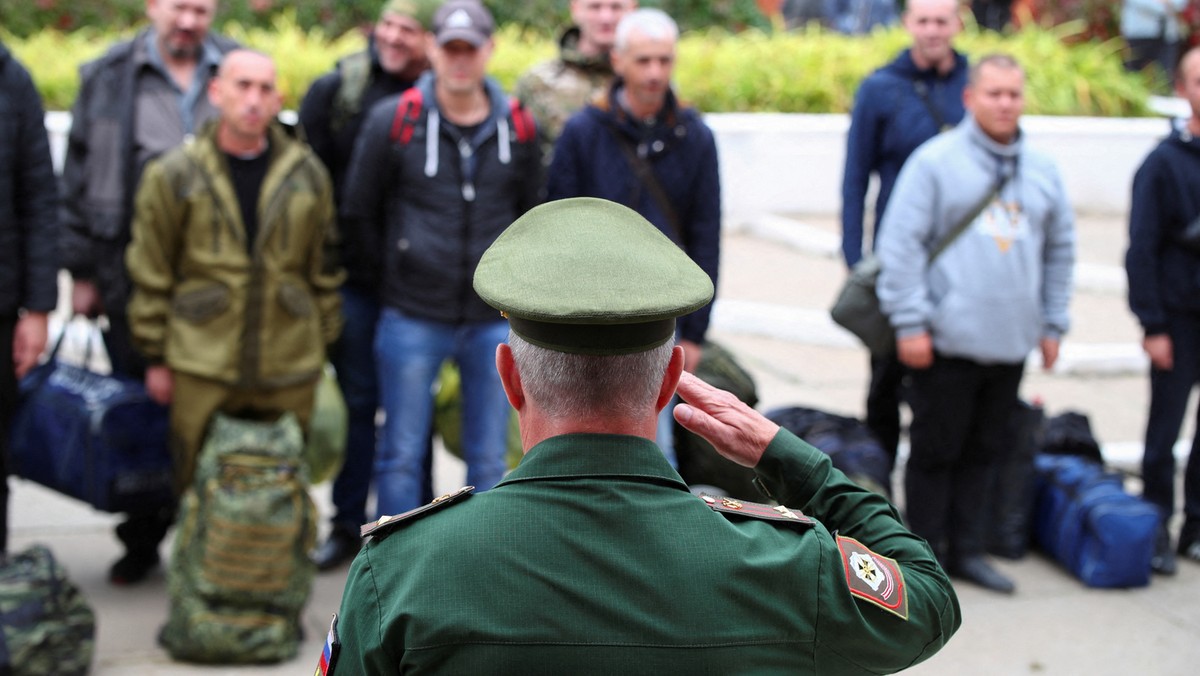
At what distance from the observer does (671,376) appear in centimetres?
194

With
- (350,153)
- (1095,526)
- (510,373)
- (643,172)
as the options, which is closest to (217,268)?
(350,153)

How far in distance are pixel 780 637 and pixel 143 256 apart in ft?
10.7

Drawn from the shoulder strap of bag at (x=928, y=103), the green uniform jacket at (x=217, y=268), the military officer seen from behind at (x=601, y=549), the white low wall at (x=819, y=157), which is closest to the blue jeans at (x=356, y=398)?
the green uniform jacket at (x=217, y=268)

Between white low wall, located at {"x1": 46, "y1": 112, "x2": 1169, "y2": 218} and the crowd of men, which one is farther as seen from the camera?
white low wall, located at {"x1": 46, "y1": 112, "x2": 1169, "y2": 218}

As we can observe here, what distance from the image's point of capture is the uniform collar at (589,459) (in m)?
1.83

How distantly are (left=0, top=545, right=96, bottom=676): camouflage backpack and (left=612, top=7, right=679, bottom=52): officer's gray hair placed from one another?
8.15 ft

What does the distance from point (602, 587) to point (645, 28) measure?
3.41 m

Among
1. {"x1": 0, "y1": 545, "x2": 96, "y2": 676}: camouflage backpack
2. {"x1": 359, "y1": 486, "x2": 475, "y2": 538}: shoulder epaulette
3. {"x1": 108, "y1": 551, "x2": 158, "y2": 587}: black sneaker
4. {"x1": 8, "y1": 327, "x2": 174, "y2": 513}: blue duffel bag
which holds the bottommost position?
{"x1": 108, "y1": 551, "x2": 158, "y2": 587}: black sneaker

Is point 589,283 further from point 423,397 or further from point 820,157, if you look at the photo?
point 820,157

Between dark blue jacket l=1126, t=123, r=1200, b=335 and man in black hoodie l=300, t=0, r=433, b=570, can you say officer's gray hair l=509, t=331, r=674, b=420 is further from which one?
dark blue jacket l=1126, t=123, r=1200, b=335

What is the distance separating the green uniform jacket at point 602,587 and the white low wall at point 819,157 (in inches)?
348

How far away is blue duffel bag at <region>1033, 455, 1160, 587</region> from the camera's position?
5.28 meters

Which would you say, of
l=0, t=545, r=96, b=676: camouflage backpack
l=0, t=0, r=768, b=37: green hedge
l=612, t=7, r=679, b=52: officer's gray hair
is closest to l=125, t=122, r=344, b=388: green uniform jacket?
l=0, t=545, r=96, b=676: camouflage backpack

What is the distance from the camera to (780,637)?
1.82m
